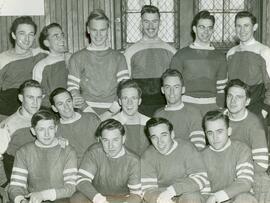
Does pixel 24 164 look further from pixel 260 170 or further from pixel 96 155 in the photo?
pixel 260 170

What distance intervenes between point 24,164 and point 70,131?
519 mm

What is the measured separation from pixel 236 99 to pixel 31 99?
160 centimetres

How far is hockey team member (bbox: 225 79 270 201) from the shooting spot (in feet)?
12.0

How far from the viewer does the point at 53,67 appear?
4.39m

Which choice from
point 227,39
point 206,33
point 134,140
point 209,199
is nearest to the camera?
point 209,199

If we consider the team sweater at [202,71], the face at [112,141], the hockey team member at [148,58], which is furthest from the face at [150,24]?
the face at [112,141]

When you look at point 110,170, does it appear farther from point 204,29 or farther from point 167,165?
point 204,29

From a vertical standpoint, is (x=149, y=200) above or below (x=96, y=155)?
below

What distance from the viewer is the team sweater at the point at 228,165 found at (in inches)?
135

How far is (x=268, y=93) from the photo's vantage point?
173 inches

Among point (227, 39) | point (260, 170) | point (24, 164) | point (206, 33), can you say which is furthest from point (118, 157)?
point (227, 39)

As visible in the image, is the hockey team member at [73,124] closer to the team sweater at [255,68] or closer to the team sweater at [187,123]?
the team sweater at [187,123]

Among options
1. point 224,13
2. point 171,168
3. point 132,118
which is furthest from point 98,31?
point 224,13

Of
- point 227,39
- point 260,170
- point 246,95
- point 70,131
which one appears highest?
point 227,39
